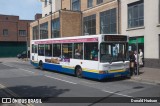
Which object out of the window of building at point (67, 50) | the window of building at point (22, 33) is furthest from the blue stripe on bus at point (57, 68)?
the window of building at point (22, 33)

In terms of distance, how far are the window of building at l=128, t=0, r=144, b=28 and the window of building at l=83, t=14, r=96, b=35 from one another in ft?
28.4

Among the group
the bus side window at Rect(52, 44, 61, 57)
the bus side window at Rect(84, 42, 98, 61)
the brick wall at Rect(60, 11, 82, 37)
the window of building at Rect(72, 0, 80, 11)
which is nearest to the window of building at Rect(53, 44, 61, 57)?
the bus side window at Rect(52, 44, 61, 57)

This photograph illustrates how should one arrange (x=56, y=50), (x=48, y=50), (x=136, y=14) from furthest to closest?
(x=136, y=14), (x=48, y=50), (x=56, y=50)

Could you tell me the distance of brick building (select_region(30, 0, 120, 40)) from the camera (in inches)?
→ 1289

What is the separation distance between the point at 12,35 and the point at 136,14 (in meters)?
52.4

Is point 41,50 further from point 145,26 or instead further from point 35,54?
point 145,26

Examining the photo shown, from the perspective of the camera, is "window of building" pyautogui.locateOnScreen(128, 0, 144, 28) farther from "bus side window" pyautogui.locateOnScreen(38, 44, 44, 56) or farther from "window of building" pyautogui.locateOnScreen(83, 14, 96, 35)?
"bus side window" pyautogui.locateOnScreen(38, 44, 44, 56)

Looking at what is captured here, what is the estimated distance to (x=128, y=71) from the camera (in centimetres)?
1772

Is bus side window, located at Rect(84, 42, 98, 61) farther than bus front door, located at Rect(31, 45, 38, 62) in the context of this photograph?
No

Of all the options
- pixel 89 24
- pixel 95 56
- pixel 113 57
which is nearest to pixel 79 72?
pixel 95 56

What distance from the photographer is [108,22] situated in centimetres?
3338

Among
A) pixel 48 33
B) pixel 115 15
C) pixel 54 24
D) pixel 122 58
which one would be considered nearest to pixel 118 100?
pixel 122 58

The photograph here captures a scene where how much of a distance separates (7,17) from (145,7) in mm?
57378

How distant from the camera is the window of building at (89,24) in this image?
36.7 metres
